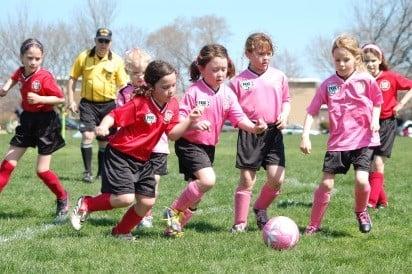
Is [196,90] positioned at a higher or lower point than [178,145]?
higher

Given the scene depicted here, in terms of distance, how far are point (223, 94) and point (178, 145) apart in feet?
2.05

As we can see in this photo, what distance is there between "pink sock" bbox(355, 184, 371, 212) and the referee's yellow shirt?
4.97 metres

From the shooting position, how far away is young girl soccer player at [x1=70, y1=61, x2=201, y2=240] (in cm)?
577

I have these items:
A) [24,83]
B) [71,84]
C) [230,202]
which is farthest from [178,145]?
[71,84]

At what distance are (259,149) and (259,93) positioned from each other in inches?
21.2

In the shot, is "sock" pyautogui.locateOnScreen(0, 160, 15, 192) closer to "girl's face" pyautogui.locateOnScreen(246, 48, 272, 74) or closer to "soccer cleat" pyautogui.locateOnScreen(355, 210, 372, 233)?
"girl's face" pyautogui.locateOnScreen(246, 48, 272, 74)

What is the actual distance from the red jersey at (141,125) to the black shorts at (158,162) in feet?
Result: 1.32

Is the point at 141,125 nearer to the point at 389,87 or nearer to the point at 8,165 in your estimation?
the point at 8,165

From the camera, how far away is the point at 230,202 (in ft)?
29.2

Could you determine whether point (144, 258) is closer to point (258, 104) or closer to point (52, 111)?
point (258, 104)

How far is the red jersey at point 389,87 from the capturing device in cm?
834

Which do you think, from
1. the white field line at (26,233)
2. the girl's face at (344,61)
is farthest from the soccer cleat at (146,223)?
the girl's face at (344,61)

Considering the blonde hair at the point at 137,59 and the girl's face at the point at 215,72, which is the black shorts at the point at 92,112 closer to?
the blonde hair at the point at 137,59

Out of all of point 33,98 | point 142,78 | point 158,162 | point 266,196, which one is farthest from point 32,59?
point 266,196
